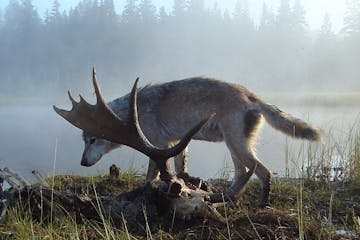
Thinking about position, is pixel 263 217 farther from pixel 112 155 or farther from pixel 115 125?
pixel 112 155

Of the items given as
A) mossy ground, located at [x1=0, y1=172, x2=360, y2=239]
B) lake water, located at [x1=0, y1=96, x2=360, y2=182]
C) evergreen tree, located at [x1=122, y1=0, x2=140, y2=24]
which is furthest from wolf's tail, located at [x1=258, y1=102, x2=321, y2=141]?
evergreen tree, located at [x1=122, y1=0, x2=140, y2=24]

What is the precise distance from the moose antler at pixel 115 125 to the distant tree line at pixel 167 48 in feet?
166

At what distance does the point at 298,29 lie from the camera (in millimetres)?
63844

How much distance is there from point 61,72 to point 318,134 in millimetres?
57517

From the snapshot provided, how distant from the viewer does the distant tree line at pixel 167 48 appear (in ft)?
190

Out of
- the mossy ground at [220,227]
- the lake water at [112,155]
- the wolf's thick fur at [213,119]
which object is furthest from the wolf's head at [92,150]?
the mossy ground at [220,227]

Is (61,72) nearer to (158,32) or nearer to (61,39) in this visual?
(61,39)

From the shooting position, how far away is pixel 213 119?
223 inches

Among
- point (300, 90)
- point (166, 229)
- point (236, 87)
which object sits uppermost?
point (236, 87)

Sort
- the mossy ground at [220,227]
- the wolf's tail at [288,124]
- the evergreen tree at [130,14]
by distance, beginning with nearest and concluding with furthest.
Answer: the mossy ground at [220,227], the wolf's tail at [288,124], the evergreen tree at [130,14]

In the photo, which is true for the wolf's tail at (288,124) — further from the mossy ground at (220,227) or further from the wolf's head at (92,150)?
the wolf's head at (92,150)

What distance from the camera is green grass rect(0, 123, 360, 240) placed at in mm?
3465

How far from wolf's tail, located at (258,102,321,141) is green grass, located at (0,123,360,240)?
2.16 ft

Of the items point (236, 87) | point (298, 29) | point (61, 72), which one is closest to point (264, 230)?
point (236, 87)
